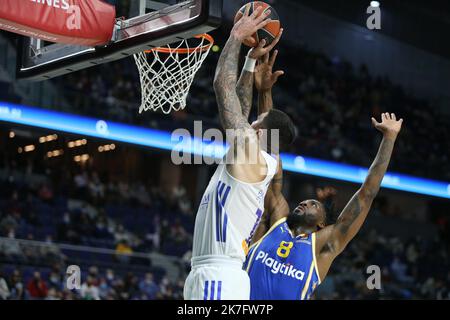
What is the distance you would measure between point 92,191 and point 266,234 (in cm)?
1103

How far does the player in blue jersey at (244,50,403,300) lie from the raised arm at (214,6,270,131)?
801mm

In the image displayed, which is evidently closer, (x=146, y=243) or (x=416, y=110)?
(x=146, y=243)

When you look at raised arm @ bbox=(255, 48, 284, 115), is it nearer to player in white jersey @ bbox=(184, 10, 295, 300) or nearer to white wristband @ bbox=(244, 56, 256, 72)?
white wristband @ bbox=(244, 56, 256, 72)

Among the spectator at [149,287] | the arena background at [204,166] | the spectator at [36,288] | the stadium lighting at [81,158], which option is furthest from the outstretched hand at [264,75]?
the stadium lighting at [81,158]

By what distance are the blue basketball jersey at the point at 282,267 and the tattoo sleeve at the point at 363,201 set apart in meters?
0.16

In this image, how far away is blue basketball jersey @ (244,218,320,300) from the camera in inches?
172

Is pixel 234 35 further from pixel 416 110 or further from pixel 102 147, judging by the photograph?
pixel 416 110

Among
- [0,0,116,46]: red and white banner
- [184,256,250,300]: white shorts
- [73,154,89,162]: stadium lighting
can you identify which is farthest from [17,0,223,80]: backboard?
[73,154,89,162]: stadium lighting

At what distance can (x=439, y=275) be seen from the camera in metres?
17.0

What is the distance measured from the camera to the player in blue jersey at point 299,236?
4387 mm

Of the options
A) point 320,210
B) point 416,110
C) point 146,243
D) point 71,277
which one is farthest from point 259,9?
point 416,110

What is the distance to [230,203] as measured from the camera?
3.65 m

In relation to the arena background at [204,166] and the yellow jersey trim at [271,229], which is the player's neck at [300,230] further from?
the arena background at [204,166]

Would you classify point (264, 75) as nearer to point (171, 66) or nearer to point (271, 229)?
point (271, 229)
